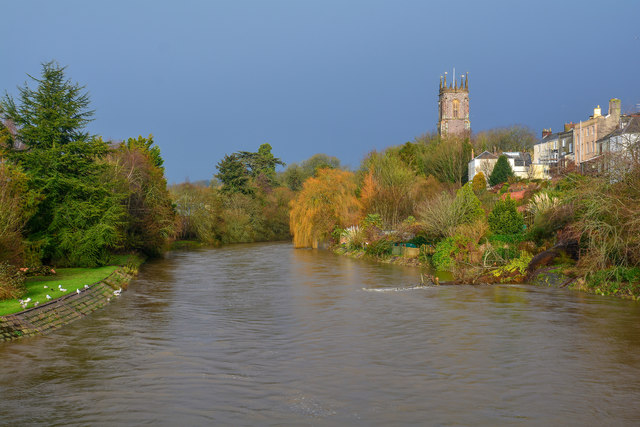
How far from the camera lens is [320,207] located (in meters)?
60.3

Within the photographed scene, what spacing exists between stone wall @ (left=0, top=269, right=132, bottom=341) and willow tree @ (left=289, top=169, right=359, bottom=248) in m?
34.8

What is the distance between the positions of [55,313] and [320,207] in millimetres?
41748

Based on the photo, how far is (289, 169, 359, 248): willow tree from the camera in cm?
5967

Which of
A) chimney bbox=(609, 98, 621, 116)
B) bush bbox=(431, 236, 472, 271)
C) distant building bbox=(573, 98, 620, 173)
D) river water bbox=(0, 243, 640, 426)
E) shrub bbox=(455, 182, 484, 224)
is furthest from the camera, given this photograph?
chimney bbox=(609, 98, 621, 116)

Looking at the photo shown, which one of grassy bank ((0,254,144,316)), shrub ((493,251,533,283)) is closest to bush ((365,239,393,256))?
shrub ((493,251,533,283))

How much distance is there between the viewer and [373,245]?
45031 millimetres

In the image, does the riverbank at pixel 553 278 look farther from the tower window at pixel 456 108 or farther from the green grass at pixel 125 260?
the tower window at pixel 456 108

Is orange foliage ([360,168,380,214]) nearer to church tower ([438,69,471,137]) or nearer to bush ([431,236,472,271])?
bush ([431,236,472,271])

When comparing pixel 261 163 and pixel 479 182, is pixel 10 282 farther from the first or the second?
pixel 261 163

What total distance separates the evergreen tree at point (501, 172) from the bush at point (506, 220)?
36396mm

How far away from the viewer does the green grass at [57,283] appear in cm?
1923

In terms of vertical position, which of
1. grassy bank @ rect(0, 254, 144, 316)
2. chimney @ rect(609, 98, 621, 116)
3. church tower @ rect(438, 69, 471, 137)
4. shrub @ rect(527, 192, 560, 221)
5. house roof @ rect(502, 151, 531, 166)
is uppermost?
church tower @ rect(438, 69, 471, 137)

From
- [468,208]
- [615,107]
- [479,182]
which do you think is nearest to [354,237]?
[468,208]

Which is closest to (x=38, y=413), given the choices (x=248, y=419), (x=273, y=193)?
(x=248, y=419)
